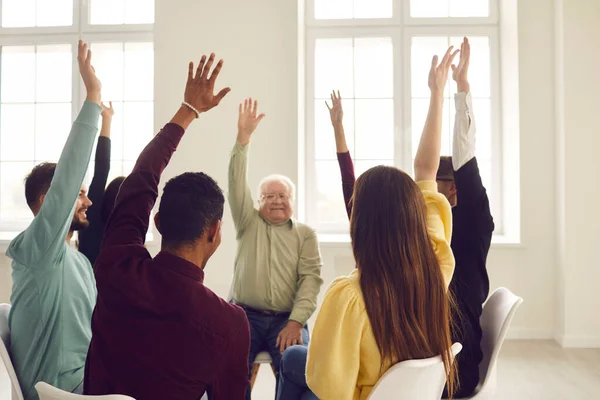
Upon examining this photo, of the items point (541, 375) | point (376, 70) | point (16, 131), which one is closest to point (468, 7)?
point (376, 70)

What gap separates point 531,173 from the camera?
4.69 metres

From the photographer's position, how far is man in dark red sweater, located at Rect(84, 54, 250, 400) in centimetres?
130

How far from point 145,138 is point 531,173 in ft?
10.5

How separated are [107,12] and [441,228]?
14.7 feet

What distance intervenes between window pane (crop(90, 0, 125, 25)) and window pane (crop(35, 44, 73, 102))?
38cm

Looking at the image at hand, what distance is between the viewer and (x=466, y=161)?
1.89m

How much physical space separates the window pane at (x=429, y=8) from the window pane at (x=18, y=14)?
3.29 m

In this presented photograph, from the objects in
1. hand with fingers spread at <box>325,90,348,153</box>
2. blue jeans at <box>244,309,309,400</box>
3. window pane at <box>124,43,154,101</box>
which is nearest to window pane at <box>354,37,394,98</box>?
window pane at <box>124,43,154,101</box>

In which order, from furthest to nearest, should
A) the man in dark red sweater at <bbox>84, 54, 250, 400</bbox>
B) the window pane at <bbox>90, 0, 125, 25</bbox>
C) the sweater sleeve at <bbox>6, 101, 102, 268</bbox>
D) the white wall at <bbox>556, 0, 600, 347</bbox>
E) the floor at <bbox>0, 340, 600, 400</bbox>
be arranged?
the window pane at <bbox>90, 0, 125, 25</bbox>
the white wall at <bbox>556, 0, 600, 347</bbox>
the floor at <bbox>0, 340, 600, 400</bbox>
the sweater sleeve at <bbox>6, 101, 102, 268</bbox>
the man in dark red sweater at <bbox>84, 54, 250, 400</bbox>

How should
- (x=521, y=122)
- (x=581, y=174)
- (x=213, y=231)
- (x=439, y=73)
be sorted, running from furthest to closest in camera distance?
(x=521, y=122)
(x=581, y=174)
(x=439, y=73)
(x=213, y=231)

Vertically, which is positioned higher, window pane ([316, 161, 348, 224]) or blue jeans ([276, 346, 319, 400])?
window pane ([316, 161, 348, 224])

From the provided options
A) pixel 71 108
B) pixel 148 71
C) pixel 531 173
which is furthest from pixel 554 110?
pixel 71 108

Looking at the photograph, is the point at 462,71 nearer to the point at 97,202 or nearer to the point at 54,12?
the point at 97,202

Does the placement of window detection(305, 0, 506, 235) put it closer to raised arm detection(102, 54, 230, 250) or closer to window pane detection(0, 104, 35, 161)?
window pane detection(0, 104, 35, 161)
